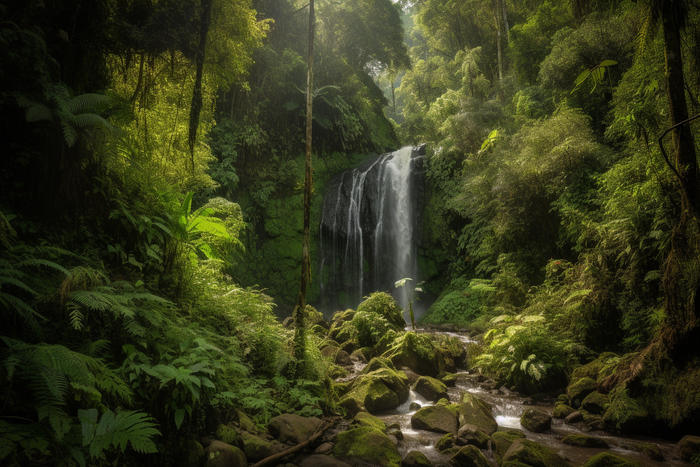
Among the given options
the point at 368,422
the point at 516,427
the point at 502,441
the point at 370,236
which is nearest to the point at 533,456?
the point at 502,441

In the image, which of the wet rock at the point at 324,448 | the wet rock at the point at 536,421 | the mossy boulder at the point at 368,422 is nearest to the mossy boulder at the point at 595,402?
the wet rock at the point at 536,421

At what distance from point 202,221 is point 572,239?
8347mm

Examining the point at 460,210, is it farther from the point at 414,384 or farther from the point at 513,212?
the point at 414,384

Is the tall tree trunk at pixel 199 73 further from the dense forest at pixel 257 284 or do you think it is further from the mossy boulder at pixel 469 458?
the mossy boulder at pixel 469 458

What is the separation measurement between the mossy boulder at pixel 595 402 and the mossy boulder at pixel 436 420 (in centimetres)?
217

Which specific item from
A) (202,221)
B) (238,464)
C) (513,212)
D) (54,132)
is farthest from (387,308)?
(54,132)

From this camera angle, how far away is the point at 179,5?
7.20m

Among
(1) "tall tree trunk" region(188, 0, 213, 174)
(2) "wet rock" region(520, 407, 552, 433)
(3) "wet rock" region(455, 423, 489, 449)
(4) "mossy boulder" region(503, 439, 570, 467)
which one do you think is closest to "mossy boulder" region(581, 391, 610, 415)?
(2) "wet rock" region(520, 407, 552, 433)

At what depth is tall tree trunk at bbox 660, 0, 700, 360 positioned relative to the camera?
486cm

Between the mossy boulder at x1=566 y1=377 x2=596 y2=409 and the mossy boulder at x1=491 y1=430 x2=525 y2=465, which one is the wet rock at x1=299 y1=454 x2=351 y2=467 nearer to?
the mossy boulder at x1=491 y1=430 x2=525 y2=465

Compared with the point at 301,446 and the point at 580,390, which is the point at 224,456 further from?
the point at 580,390

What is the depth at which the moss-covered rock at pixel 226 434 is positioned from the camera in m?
4.00

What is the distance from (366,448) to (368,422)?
0.81 meters

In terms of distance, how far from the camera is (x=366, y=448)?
441 centimetres
